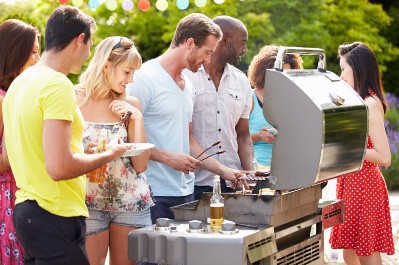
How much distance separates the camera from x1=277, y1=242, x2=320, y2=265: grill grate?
163 inches

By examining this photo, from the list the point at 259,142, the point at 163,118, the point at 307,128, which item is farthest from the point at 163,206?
the point at 259,142

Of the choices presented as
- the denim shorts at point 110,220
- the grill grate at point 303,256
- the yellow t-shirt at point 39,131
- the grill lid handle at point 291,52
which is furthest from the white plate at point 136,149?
the grill grate at point 303,256

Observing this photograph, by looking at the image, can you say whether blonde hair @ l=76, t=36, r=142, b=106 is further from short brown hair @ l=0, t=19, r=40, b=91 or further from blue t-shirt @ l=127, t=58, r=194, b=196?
blue t-shirt @ l=127, t=58, r=194, b=196

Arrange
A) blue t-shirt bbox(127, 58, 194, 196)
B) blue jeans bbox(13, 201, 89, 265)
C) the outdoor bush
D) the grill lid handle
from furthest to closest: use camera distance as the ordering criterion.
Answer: the outdoor bush
blue t-shirt bbox(127, 58, 194, 196)
the grill lid handle
blue jeans bbox(13, 201, 89, 265)

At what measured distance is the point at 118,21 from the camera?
17.5 m

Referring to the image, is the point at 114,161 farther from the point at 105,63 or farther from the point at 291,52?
the point at 291,52

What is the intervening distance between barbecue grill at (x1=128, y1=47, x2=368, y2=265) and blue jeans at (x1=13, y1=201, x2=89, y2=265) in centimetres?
45

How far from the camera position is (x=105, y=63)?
4.28 metres

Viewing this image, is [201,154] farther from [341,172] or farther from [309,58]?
[309,58]

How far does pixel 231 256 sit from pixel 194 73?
75.1 inches

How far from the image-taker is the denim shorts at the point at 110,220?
13.7 feet

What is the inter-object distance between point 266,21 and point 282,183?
1351 cm

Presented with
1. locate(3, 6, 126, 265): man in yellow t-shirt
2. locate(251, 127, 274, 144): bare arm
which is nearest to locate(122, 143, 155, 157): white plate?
locate(3, 6, 126, 265): man in yellow t-shirt

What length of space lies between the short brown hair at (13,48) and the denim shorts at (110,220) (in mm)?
798
